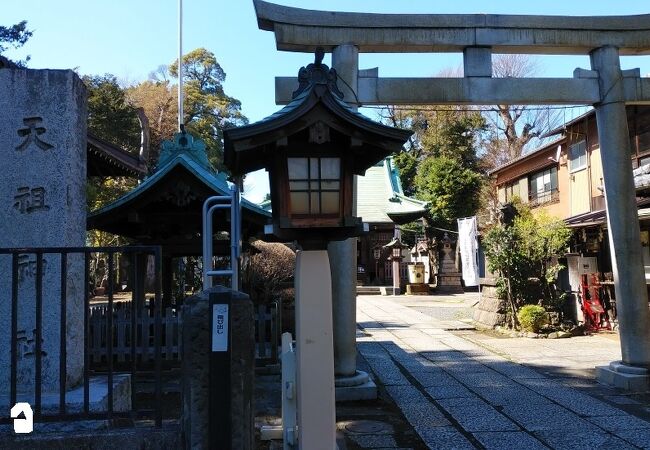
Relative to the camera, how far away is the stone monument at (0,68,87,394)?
4078 mm

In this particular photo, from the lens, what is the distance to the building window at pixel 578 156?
62.4 ft

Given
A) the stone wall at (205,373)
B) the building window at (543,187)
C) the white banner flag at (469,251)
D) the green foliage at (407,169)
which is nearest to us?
the stone wall at (205,373)

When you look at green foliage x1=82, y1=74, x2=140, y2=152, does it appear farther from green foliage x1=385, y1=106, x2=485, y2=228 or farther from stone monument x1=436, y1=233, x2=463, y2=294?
stone monument x1=436, y1=233, x2=463, y2=294

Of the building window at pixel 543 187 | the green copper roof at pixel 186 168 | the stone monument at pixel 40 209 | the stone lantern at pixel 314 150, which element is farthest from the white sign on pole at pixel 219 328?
the building window at pixel 543 187

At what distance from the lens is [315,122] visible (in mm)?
3791

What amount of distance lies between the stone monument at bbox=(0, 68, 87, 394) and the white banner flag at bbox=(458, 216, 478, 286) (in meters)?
16.3

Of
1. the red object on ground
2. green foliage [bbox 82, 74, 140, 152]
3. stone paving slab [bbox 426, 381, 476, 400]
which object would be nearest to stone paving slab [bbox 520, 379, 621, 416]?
stone paving slab [bbox 426, 381, 476, 400]

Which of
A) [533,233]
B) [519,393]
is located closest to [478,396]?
[519,393]

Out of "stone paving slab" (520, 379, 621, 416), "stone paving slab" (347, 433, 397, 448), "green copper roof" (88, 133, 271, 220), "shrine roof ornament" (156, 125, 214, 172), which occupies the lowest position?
"stone paving slab" (520, 379, 621, 416)

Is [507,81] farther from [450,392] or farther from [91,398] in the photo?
[91,398]

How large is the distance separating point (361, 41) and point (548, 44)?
2.75 m

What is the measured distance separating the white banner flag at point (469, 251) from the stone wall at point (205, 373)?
16.3 m

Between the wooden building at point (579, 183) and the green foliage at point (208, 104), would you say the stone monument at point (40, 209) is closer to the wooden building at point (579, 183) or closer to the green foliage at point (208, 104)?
the wooden building at point (579, 183)

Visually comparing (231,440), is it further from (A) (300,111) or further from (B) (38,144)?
(B) (38,144)
